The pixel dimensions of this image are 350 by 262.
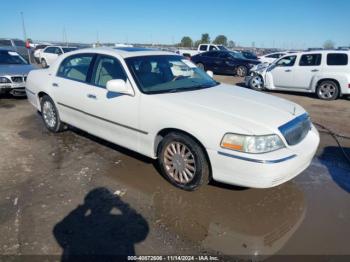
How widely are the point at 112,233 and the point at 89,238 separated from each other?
8.8 inches

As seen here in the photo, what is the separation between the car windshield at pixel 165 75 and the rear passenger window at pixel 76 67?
0.94 metres

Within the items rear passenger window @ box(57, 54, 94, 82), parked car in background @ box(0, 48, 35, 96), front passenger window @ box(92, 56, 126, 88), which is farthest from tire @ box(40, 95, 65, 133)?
parked car in background @ box(0, 48, 35, 96)

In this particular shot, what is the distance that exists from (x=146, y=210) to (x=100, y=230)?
1.96 ft

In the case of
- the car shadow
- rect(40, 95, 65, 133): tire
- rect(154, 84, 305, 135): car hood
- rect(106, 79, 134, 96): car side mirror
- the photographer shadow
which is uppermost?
rect(106, 79, 134, 96): car side mirror

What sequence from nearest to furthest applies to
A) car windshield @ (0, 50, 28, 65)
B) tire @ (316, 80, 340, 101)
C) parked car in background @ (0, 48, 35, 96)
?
parked car in background @ (0, 48, 35, 96) → car windshield @ (0, 50, 28, 65) → tire @ (316, 80, 340, 101)

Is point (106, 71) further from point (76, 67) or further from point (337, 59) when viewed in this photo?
point (337, 59)

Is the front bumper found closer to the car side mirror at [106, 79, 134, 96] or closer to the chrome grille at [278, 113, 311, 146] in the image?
the chrome grille at [278, 113, 311, 146]

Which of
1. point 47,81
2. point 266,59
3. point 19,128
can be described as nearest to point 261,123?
point 47,81

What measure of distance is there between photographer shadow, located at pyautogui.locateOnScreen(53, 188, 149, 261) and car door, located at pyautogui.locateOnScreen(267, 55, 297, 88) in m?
9.59

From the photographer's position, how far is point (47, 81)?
19.8 feet

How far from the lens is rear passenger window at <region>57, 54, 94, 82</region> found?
5278 millimetres

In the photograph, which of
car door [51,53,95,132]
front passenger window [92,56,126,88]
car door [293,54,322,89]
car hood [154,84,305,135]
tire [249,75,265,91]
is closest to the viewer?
car hood [154,84,305,135]

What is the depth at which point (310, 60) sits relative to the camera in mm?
11375

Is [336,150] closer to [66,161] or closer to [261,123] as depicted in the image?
[261,123]
